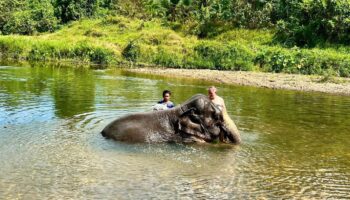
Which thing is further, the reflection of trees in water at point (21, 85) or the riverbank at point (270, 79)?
the riverbank at point (270, 79)

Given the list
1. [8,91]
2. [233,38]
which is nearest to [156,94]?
[8,91]

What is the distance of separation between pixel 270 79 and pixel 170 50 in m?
14.2

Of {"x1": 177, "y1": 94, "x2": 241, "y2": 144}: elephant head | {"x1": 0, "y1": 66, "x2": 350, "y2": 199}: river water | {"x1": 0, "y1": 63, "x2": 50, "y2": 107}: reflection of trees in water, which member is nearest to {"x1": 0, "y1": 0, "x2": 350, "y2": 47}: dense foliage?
{"x1": 0, "y1": 63, "x2": 50, "y2": 107}: reflection of trees in water

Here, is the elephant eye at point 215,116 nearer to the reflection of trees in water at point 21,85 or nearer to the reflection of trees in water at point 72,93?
the reflection of trees in water at point 72,93

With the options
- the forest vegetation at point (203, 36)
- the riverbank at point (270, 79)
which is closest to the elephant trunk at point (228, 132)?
the riverbank at point (270, 79)

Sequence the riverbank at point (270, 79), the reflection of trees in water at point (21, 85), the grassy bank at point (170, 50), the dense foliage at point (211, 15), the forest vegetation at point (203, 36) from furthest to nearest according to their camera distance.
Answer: the dense foliage at point (211, 15) < the forest vegetation at point (203, 36) < the grassy bank at point (170, 50) < the riverbank at point (270, 79) < the reflection of trees in water at point (21, 85)

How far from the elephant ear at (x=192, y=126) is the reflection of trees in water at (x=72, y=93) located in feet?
18.8

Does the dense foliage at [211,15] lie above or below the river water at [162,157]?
above

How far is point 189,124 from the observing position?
14.4 m

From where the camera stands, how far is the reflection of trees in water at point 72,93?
2001 centimetres

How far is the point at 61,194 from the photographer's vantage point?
9.73 metres

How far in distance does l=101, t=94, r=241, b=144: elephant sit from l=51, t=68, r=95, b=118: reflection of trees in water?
485 centimetres

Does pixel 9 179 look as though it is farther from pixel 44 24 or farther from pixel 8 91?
pixel 44 24

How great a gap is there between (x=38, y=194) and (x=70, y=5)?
6292cm
